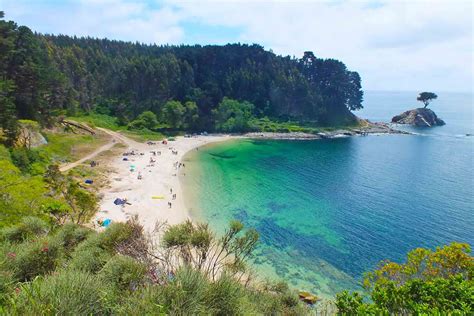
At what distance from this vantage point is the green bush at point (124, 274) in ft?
50.2

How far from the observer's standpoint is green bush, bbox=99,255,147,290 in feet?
50.2

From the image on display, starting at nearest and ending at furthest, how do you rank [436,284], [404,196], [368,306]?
[368,306], [436,284], [404,196]

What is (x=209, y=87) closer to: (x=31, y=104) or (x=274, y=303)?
(x=31, y=104)

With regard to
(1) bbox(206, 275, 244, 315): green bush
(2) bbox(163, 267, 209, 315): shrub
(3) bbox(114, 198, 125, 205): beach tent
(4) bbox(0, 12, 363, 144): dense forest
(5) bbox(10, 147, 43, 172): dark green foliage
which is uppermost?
(4) bbox(0, 12, 363, 144): dense forest

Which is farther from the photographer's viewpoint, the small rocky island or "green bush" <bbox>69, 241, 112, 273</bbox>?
the small rocky island

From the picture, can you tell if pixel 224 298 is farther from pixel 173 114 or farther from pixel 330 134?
pixel 330 134

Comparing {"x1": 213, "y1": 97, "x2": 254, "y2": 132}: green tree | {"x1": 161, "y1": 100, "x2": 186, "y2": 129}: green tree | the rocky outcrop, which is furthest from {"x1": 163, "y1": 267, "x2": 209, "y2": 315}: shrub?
the rocky outcrop

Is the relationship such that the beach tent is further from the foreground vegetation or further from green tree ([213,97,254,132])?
green tree ([213,97,254,132])

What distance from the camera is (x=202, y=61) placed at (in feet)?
513

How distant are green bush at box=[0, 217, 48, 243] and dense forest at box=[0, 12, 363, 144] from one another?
83468 millimetres

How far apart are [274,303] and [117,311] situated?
1499 cm

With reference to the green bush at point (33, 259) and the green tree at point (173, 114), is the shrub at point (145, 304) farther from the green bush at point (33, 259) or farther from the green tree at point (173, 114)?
the green tree at point (173, 114)

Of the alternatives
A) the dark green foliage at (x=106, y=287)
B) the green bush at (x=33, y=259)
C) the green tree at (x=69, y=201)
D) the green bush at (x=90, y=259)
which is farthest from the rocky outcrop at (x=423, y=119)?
the green bush at (x=33, y=259)

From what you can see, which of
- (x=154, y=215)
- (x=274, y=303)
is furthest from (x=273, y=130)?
(x=274, y=303)
